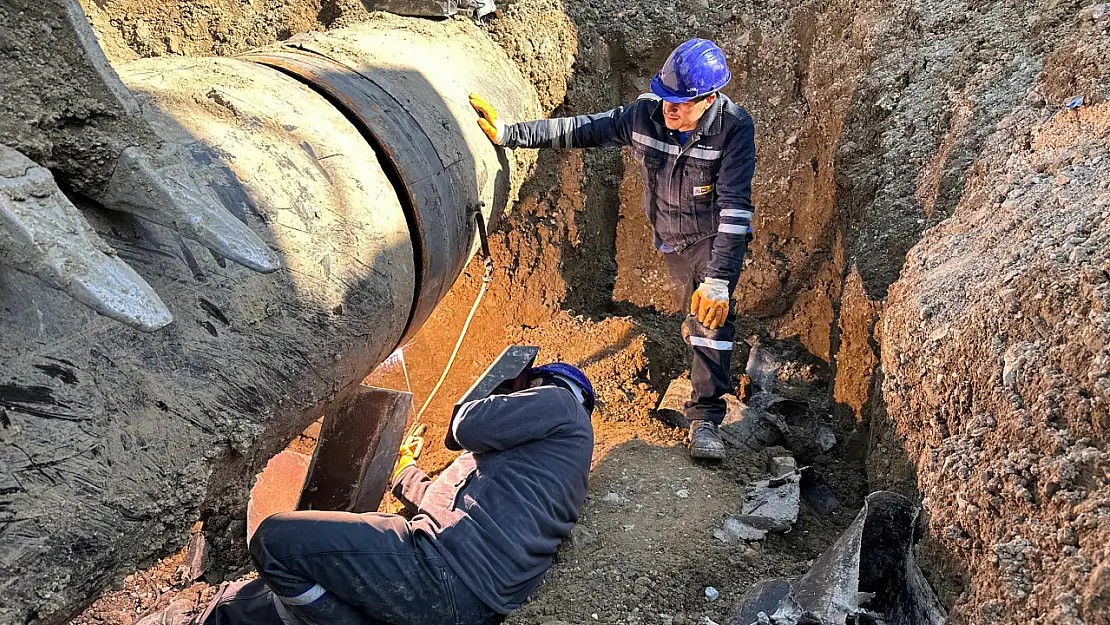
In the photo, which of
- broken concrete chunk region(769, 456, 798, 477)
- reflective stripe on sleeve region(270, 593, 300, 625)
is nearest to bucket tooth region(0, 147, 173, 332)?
reflective stripe on sleeve region(270, 593, 300, 625)

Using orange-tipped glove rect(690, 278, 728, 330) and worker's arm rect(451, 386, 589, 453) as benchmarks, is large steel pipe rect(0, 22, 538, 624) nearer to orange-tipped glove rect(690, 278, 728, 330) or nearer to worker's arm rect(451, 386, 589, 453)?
worker's arm rect(451, 386, 589, 453)

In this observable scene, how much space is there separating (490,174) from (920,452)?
197 cm

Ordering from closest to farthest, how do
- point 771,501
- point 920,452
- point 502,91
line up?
1. point 920,452
2. point 771,501
3. point 502,91

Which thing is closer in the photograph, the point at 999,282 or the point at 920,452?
the point at 999,282

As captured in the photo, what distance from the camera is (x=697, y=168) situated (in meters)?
3.32

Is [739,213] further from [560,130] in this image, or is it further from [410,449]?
[410,449]

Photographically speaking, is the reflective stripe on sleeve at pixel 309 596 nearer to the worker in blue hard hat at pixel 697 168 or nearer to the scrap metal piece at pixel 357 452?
the scrap metal piece at pixel 357 452

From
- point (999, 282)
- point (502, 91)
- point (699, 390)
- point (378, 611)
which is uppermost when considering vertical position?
point (502, 91)

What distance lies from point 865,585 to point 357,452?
1.82 metres

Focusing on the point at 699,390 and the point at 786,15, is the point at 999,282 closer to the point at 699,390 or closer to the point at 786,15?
the point at 699,390

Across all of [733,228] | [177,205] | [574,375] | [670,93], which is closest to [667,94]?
[670,93]

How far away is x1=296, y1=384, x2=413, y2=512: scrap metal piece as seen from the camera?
2881 mm

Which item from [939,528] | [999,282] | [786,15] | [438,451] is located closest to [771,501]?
[939,528]

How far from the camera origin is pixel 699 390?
347 cm
